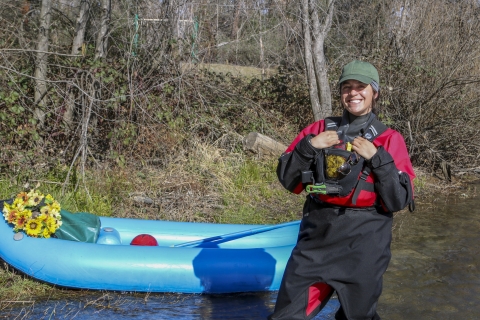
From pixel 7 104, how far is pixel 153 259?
116 inches

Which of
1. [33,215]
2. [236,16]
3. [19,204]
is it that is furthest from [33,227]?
[236,16]

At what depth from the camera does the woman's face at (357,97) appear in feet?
8.45

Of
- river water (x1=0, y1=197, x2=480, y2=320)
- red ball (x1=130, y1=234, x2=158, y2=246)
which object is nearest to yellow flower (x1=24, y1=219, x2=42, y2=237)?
river water (x1=0, y1=197, x2=480, y2=320)

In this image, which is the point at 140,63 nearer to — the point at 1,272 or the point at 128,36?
the point at 128,36

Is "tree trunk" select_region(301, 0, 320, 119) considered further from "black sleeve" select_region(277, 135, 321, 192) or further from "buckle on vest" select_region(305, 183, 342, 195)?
"buckle on vest" select_region(305, 183, 342, 195)

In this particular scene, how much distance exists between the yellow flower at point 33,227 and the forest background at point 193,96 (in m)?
1.23

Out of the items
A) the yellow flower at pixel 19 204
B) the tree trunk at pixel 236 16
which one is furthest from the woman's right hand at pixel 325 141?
the tree trunk at pixel 236 16

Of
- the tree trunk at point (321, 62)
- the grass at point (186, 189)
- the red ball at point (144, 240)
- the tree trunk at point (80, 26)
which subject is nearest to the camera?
the red ball at point (144, 240)

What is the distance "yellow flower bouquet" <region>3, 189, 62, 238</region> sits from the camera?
14.2ft

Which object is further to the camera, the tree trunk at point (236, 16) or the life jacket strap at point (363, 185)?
the tree trunk at point (236, 16)

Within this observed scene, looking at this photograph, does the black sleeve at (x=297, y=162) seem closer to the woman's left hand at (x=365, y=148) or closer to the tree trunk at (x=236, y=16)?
the woman's left hand at (x=365, y=148)

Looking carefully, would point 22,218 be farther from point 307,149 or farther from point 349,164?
point 349,164

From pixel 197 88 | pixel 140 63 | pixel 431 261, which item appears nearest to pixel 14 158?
pixel 140 63

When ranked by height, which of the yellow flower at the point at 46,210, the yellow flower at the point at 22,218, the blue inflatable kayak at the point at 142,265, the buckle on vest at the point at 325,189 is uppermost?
the buckle on vest at the point at 325,189
